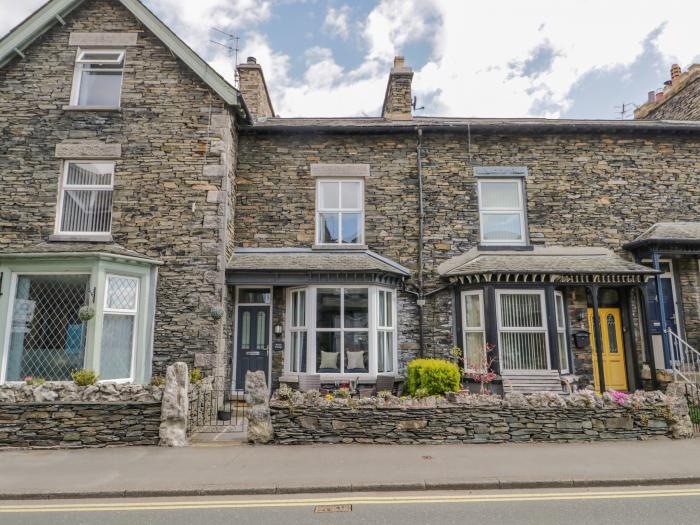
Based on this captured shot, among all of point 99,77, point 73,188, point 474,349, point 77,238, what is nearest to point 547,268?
point 474,349

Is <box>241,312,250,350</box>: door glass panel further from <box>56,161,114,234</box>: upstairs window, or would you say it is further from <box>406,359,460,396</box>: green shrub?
<box>406,359,460,396</box>: green shrub

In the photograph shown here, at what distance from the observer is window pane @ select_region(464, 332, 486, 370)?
35.8ft

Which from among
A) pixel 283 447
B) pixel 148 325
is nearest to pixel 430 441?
pixel 283 447

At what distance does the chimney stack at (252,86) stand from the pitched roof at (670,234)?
11.0 meters

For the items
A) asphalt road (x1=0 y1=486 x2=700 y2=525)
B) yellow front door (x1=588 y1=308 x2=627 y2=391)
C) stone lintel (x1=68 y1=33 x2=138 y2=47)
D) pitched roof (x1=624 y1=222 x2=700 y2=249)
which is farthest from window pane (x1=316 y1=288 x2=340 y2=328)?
stone lintel (x1=68 y1=33 x2=138 y2=47)

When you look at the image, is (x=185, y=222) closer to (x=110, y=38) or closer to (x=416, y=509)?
(x=110, y=38)

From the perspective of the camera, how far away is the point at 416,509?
500 cm

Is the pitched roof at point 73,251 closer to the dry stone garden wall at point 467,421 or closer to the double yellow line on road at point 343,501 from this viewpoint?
the dry stone garden wall at point 467,421

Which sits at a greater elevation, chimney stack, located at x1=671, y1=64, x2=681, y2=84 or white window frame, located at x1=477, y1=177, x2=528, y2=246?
chimney stack, located at x1=671, y1=64, x2=681, y2=84

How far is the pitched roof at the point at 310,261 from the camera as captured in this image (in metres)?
10.7

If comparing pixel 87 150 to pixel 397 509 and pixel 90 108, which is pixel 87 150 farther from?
pixel 397 509

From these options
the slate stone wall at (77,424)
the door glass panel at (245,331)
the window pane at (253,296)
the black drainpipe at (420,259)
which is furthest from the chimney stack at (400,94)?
the slate stone wall at (77,424)

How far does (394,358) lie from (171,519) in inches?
285

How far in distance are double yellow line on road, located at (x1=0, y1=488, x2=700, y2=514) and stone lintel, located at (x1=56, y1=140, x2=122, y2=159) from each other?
8.15 metres
